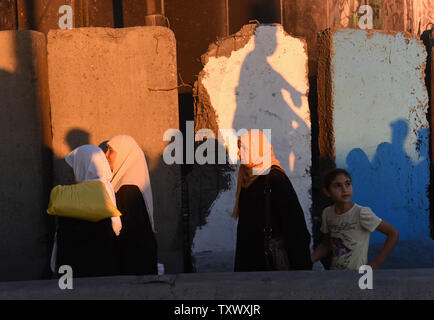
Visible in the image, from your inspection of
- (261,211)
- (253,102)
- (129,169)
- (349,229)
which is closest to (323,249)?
(349,229)

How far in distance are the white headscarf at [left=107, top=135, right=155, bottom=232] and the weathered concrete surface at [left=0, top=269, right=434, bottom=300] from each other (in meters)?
0.75

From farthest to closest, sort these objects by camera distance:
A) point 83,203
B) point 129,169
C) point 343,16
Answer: point 343,16, point 129,169, point 83,203

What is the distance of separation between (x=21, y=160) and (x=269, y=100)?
86.9 inches

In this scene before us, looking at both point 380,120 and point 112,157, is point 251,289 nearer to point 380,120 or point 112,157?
point 112,157

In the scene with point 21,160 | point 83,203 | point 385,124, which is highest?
point 385,124

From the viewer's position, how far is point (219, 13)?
251 inches

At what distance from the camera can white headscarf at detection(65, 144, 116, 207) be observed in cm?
284

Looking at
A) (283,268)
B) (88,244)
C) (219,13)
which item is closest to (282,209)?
(283,268)

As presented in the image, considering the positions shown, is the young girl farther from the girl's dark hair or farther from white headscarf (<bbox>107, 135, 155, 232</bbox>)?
white headscarf (<bbox>107, 135, 155, 232</bbox>)

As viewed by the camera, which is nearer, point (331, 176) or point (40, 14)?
point (331, 176)

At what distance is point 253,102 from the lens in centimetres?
459

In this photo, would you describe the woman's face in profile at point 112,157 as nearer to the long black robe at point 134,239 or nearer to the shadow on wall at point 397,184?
the long black robe at point 134,239

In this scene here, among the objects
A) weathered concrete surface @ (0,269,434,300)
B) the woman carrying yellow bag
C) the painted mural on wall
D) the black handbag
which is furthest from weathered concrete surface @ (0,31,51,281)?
the painted mural on wall

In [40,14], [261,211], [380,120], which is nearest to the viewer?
[261,211]
